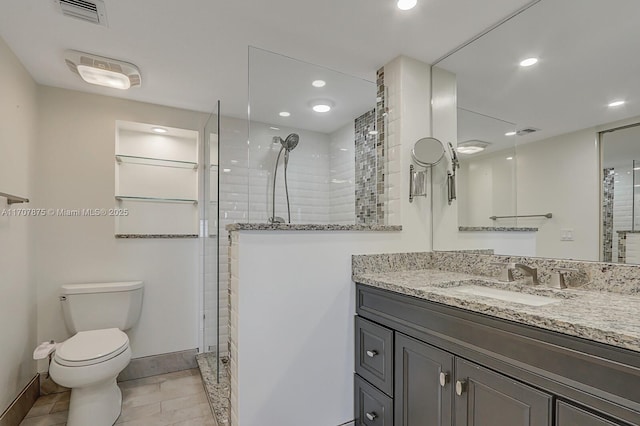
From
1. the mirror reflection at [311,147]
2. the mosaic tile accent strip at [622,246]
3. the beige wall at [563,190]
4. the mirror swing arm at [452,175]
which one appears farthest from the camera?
the mirror reflection at [311,147]

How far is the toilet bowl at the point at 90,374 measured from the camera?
1.71 meters

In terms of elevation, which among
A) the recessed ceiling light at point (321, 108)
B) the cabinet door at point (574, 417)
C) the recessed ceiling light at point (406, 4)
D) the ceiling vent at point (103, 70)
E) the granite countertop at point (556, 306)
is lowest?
the cabinet door at point (574, 417)

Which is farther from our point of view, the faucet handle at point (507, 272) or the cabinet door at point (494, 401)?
the faucet handle at point (507, 272)

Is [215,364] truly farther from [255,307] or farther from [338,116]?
[338,116]

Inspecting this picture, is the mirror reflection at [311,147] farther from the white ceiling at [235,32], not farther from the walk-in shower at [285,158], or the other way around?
the white ceiling at [235,32]

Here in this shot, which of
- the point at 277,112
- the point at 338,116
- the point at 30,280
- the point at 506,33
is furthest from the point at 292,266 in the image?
the point at 30,280

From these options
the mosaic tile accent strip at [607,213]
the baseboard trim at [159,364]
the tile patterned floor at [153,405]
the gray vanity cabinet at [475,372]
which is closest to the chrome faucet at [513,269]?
the mosaic tile accent strip at [607,213]

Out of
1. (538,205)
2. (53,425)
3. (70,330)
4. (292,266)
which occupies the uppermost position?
(538,205)

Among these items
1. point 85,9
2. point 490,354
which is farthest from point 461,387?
point 85,9

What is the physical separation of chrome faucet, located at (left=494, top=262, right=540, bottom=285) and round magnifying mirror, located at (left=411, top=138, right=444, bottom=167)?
0.74 metres

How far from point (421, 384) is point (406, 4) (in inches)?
67.6

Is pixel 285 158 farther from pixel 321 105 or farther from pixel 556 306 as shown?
pixel 556 306

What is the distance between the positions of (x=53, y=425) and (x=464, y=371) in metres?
2.36

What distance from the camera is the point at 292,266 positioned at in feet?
5.13
